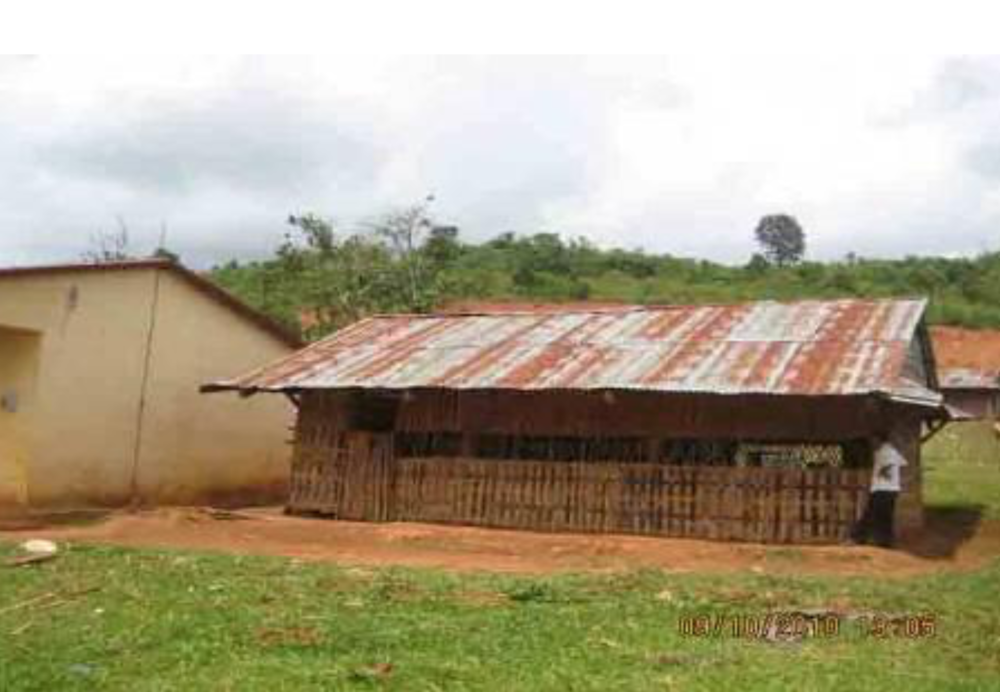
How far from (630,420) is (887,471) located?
346 centimetres

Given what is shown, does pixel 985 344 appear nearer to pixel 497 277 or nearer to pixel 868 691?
pixel 497 277

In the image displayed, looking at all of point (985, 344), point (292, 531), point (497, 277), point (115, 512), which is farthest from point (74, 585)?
point (985, 344)

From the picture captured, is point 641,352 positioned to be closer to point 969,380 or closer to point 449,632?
point 449,632

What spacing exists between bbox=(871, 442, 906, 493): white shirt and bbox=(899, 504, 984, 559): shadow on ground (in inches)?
34.8

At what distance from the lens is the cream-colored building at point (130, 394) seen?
55.4ft

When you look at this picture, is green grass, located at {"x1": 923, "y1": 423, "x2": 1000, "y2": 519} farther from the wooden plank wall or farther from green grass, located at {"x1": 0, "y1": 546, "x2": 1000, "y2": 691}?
green grass, located at {"x1": 0, "y1": 546, "x2": 1000, "y2": 691}

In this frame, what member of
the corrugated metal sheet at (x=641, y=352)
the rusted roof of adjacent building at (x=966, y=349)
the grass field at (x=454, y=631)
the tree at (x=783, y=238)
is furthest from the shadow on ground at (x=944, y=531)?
the tree at (x=783, y=238)

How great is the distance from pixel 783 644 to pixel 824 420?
702 cm

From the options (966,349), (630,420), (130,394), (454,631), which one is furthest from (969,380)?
(454,631)

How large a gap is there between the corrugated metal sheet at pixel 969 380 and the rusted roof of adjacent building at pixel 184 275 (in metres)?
27.6

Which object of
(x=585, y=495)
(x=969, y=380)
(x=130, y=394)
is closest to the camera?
(x=585, y=495)

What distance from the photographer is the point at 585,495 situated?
1577cm

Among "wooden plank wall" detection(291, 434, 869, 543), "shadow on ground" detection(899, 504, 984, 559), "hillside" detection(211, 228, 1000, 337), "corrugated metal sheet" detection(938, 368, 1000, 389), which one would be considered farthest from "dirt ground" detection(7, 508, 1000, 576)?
"corrugated metal sheet" detection(938, 368, 1000, 389)

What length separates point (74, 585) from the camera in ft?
34.1
